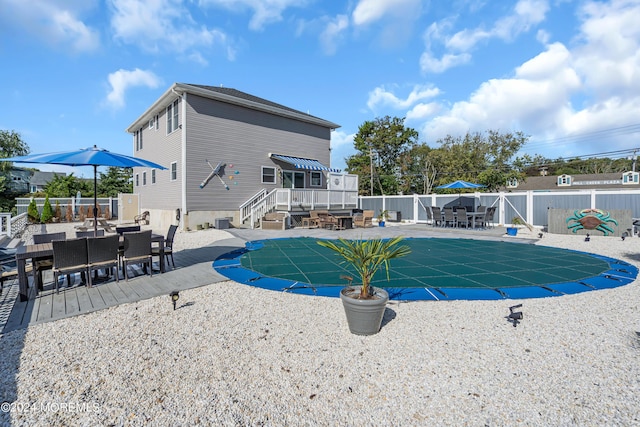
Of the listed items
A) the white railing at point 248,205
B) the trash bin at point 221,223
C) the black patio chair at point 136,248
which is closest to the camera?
the black patio chair at point 136,248

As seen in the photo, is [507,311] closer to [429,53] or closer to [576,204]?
[576,204]

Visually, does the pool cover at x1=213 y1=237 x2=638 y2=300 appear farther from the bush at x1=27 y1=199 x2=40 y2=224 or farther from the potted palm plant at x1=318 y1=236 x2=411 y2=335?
the bush at x1=27 y1=199 x2=40 y2=224

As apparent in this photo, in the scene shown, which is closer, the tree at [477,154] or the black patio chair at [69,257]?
the black patio chair at [69,257]

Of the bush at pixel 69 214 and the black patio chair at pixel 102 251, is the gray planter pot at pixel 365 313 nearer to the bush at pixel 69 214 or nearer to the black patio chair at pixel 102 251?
the black patio chair at pixel 102 251

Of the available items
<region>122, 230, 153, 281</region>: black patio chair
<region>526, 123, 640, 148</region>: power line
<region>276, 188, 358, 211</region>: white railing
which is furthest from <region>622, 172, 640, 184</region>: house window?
<region>122, 230, 153, 281</region>: black patio chair

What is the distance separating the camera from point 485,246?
10477mm

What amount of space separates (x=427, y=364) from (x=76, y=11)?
1402 centimetres

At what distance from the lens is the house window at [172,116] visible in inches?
623

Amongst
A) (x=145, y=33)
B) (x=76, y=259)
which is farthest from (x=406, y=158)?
(x=76, y=259)

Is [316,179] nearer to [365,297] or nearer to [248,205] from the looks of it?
[248,205]

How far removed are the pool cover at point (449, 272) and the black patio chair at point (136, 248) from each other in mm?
1577

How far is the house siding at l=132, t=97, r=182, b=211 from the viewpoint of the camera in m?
15.7

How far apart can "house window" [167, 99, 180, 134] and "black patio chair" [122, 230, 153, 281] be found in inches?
465

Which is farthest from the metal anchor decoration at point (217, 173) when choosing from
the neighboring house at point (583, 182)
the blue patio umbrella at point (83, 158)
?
the neighboring house at point (583, 182)
